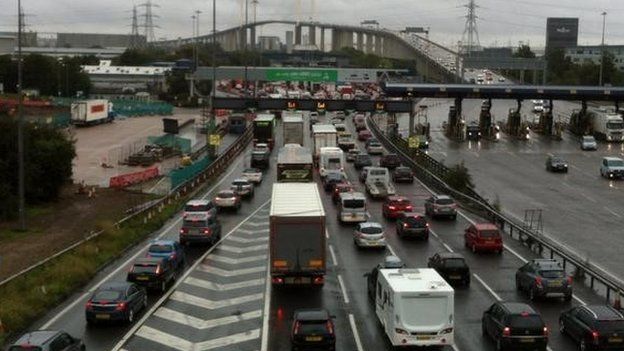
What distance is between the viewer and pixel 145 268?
100 feet

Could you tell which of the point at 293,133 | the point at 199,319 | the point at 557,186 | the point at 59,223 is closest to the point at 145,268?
the point at 199,319

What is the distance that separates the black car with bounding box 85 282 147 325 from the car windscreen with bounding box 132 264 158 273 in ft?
11.6

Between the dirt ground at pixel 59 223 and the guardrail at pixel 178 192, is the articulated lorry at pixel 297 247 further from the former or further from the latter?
the dirt ground at pixel 59 223

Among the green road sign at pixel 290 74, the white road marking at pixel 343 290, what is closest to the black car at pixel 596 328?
the white road marking at pixel 343 290

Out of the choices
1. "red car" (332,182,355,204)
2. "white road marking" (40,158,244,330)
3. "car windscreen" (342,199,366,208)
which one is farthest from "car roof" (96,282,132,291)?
"red car" (332,182,355,204)

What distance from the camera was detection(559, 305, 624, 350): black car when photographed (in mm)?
22719

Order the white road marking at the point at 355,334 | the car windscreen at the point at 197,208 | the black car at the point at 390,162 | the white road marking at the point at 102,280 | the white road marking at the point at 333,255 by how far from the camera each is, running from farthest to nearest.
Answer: the black car at the point at 390,162
the car windscreen at the point at 197,208
the white road marking at the point at 333,255
the white road marking at the point at 102,280
the white road marking at the point at 355,334

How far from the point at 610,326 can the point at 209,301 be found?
1330 centimetres

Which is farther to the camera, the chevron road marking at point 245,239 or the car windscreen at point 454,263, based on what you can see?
the chevron road marking at point 245,239

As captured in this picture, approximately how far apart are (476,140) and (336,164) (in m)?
36.1

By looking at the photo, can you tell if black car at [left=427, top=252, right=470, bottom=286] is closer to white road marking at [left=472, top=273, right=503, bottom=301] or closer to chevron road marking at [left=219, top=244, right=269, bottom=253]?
white road marking at [left=472, top=273, right=503, bottom=301]

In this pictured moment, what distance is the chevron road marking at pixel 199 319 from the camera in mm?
26688

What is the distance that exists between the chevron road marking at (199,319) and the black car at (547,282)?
940 centimetres

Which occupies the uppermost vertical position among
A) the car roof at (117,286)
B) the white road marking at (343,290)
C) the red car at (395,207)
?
the car roof at (117,286)
